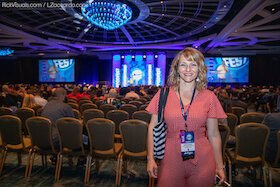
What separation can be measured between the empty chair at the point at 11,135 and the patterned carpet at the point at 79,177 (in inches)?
14.6

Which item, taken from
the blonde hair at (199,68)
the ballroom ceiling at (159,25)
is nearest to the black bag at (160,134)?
the blonde hair at (199,68)

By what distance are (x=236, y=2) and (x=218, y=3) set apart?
0.83m

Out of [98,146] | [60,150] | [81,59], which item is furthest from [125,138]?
[81,59]

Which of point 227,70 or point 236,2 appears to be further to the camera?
point 227,70

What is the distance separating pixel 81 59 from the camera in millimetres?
26969

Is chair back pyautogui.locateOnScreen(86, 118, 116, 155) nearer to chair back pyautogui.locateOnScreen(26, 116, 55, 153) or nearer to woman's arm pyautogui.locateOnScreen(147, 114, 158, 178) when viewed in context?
chair back pyautogui.locateOnScreen(26, 116, 55, 153)

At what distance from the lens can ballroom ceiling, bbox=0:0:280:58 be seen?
39.0ft

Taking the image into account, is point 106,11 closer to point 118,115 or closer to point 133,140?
point 118,115

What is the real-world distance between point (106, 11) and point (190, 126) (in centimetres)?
1008

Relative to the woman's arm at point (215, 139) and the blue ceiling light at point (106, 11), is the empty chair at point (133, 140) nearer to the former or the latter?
the woman's arm at point (215, 139)

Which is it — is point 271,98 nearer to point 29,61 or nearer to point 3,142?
point 3,142

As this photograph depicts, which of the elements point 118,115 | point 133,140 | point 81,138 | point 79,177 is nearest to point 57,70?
point 118,115

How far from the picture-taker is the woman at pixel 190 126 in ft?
5.96

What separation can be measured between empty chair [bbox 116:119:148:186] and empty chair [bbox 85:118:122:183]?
180 mm
